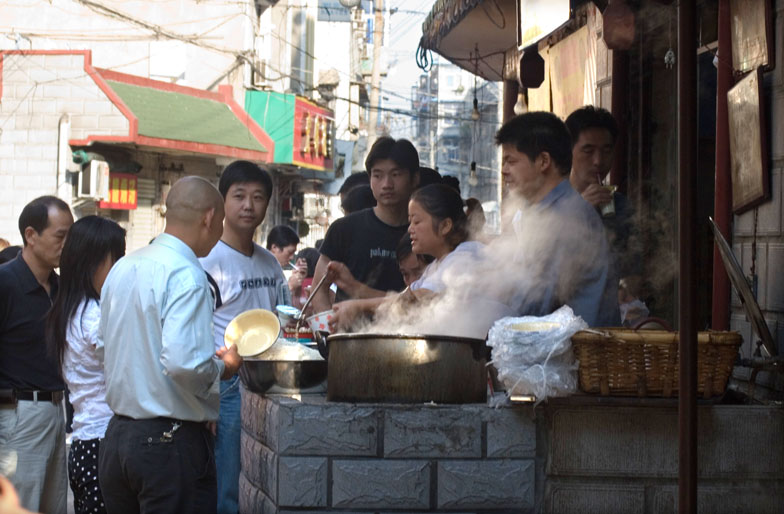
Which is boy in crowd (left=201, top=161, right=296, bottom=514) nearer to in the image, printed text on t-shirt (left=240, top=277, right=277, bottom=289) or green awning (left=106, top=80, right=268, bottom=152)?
printed text on t-shirt (left=240, top=277, right=277, bottom=289)

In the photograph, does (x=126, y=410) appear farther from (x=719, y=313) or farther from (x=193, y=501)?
(x=719, y=313)

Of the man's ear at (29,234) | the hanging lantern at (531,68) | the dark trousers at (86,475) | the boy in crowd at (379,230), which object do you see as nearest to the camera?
the dark trousers at (86,475)

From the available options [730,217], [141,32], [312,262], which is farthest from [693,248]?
[141,32]

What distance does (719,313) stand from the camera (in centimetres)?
559

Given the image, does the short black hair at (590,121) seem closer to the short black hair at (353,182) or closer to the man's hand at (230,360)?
the man's hand at (230,360)

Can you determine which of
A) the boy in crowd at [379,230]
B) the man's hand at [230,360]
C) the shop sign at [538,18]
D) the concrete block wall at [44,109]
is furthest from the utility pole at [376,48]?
the man's hand at [230,360]

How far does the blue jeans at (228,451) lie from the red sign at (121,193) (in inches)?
736

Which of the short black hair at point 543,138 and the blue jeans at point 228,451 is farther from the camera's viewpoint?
the blue jeans at point 228,451

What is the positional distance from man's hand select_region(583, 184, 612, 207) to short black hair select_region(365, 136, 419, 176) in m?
1.33

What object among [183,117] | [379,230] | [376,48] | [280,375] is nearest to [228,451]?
[280,375]

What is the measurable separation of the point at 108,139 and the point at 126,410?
19861mm

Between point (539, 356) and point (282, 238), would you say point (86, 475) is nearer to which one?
point (539, 356)

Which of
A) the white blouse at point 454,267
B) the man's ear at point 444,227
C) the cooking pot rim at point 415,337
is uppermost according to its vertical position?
the man's ear at point 444,227

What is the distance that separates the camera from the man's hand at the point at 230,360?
14.7 ft
